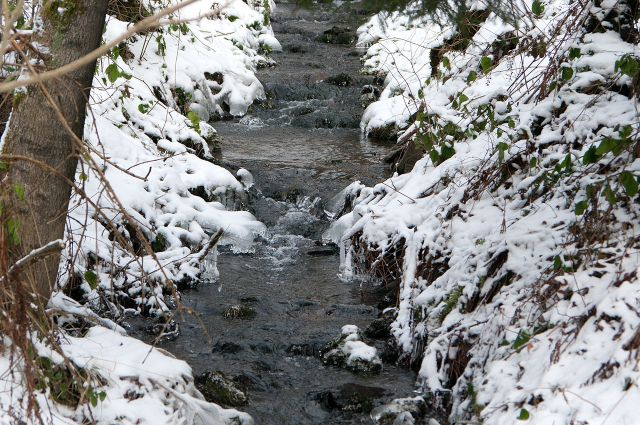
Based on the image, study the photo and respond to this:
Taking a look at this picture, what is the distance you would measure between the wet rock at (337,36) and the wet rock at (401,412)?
40.6 feet

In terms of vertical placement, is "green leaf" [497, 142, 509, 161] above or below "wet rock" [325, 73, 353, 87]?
above

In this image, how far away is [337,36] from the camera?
1611 centimetres

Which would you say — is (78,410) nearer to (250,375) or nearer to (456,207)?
(250,375)

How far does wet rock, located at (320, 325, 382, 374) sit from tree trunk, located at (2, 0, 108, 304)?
221 cm

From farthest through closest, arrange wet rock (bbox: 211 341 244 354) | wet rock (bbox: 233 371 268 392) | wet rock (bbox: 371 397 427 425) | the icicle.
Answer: the icicle
wet rock (bbox: 211 341 244 354)
wet rock (bbox: 233 371 268 392)
wet rock (bbox: 371 397 427 425)

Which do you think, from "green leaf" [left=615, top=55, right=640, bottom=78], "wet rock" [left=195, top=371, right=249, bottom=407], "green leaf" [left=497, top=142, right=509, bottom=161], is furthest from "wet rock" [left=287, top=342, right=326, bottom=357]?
"green leaf" [left=615, top=55, right=640, bottom=78]

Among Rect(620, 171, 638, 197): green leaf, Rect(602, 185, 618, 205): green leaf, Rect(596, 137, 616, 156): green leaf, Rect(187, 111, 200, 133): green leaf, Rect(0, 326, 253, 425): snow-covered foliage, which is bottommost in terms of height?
Rect(0, 326, 253, 425): snow-covered foliage

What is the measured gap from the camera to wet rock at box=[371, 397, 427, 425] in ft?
14.2

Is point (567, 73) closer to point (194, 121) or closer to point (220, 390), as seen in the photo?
point (220, 390)

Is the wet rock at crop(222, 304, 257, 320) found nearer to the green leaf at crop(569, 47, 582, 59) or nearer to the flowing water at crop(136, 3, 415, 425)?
the flowing water at crop(136, 3, 415, 425)

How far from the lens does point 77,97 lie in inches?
144

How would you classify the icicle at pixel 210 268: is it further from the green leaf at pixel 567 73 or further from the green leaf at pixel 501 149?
the green leaf at pixel 567 73

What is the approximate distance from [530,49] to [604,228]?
8.17 feet

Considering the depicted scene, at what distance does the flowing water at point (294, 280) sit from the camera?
4.81 meters
